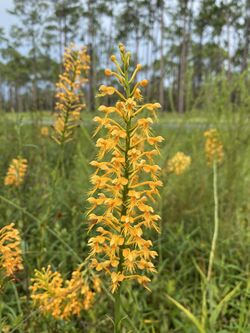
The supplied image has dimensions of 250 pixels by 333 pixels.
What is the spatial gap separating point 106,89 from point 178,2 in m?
33.5

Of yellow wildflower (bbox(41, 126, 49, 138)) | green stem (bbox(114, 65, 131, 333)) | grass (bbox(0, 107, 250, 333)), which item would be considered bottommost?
grass (bbox(0, 107, 250, 333))

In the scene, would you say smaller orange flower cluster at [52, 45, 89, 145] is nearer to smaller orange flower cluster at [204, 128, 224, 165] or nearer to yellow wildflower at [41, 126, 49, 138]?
smaller orange flower cluster at [204, 128, 224, 165]

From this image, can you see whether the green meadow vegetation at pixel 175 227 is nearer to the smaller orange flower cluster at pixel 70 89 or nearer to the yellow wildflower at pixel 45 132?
the smaller orange flower cluster at pixel 70 89

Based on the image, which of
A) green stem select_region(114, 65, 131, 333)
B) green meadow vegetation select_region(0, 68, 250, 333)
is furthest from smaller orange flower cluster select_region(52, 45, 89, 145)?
green stem select_region(114, 65, 131, 333)

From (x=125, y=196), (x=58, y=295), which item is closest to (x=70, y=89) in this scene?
(x=58, y=295)

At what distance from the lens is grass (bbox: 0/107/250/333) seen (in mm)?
2703

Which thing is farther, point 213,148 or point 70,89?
point 213,148

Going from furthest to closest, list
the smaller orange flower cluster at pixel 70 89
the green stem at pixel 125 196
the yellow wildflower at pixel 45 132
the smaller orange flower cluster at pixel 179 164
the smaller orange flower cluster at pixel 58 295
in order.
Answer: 1. the yellow wildflower at pixel 45 132
2. the smaller orange flower cluster at pixel 179 164
3. the smaller orange flower cluster at pixel 70 89
4. the smaller orange flower cluster at pixel 58 295
5. the green stem at pixel 125 196

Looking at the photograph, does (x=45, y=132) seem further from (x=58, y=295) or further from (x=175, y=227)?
(x=58, y=295)

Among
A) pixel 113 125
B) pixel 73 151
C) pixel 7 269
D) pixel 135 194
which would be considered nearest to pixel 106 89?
pixel 113 125

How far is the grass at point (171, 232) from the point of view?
2.70 meters

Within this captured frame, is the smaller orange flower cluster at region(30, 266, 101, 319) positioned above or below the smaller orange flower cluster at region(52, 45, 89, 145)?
below

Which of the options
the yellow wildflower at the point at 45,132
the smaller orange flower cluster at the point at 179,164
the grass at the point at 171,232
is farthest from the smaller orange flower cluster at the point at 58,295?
the yellow wildflower at the point at 45,132

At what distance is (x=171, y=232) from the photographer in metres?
3.54
